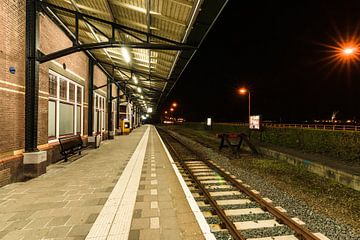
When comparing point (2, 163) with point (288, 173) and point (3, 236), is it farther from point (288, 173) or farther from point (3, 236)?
point (288, 173)

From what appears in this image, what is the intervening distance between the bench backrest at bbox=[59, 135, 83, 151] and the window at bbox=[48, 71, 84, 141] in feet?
1.42

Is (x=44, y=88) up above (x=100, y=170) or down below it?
above

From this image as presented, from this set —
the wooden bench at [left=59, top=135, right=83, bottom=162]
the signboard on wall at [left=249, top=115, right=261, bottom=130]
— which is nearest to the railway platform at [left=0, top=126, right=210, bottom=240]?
the wooden bench at [left=59, top=135, right=83, bottom=162]

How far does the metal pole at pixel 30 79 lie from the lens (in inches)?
291

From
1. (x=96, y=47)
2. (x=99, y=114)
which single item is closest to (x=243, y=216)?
(x=96, y=47)

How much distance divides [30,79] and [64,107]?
401 centimetres

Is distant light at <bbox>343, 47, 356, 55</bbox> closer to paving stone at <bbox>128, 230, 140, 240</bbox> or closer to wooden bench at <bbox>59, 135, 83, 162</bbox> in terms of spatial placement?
paving stone at <bbox>128, 230, 140, 240</bbox>

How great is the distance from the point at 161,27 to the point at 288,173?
26.7 feet

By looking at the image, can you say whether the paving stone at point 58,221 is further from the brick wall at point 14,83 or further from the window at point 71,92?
the window at point 71,92

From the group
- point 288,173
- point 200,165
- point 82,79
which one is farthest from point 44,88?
point 288,173

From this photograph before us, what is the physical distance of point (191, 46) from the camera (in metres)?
8.46

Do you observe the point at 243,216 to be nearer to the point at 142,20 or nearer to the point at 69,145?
the point at 142,20

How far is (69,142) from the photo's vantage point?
10680 mm

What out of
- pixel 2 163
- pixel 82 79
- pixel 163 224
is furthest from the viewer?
pixel 82 79
